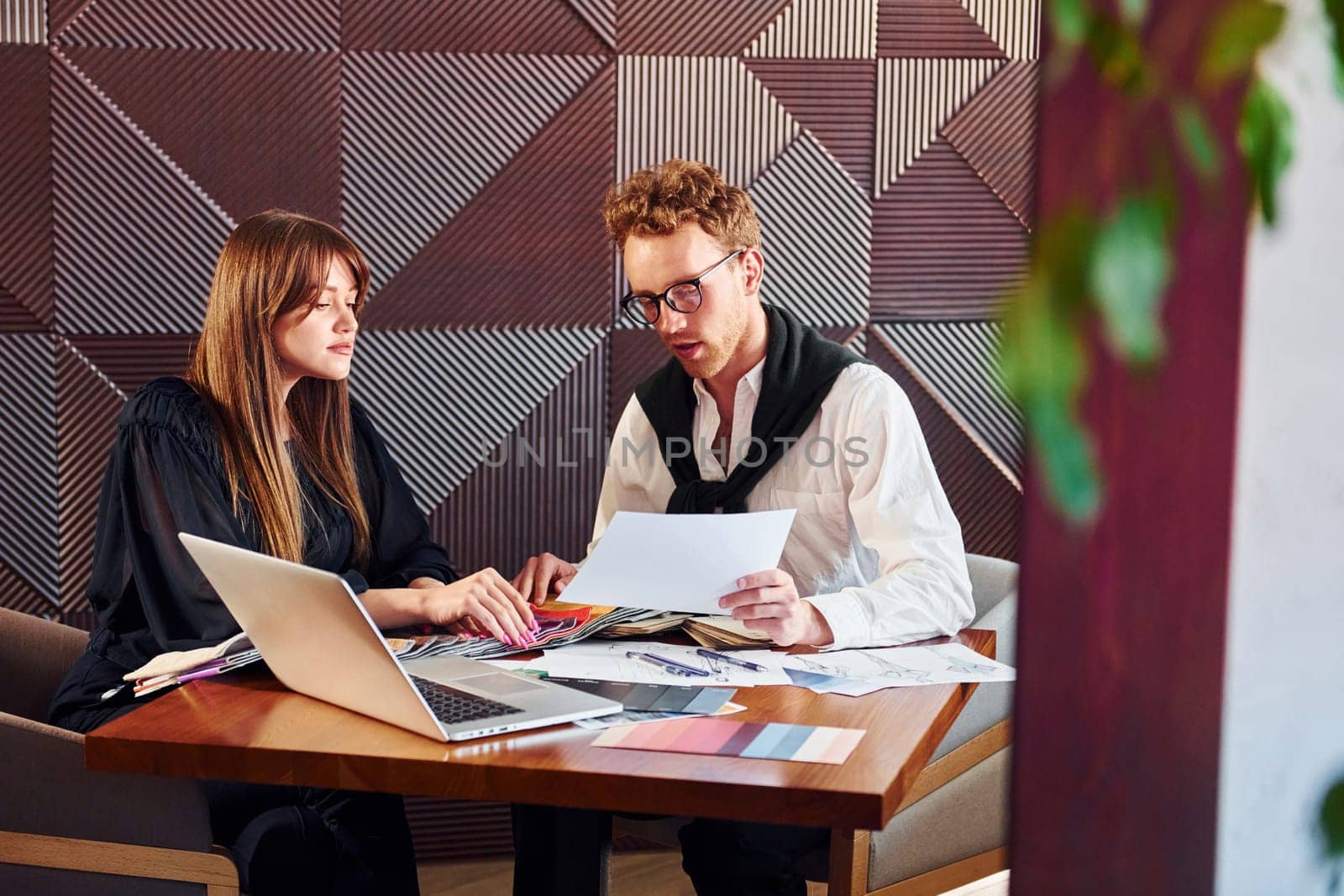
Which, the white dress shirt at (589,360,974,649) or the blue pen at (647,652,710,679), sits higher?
the white dress shirt at (589,360,974,649)

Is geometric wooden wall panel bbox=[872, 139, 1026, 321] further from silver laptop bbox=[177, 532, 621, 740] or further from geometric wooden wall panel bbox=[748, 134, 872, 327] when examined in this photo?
silver laptop bbox=[177, 532, 621, 740]

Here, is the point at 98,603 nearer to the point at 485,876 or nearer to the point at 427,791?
the point at 427,791

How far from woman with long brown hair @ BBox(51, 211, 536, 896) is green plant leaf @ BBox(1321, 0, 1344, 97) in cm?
190

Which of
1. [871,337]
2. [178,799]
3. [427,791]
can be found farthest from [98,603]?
[871,337]

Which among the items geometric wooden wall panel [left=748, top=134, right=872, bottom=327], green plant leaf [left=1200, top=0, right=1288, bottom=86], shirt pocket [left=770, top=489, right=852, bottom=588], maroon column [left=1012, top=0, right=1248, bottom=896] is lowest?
maroon column [left=1012, top=0, right=1248, bottom=896]

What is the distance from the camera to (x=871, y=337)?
397 centimetres

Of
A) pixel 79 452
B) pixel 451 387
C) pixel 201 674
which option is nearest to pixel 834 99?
pixel 451 387

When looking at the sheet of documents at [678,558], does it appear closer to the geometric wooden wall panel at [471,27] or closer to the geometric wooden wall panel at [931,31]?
the geometric wooden wall panel at [471,27]

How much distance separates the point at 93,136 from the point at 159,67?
0.28 m

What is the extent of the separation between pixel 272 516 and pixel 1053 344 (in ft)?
7.83

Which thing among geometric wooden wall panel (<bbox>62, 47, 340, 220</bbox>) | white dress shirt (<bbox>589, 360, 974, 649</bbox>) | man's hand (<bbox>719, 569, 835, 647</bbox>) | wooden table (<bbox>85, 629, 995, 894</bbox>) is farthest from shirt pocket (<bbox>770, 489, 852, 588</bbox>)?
geometric wooden wall panel (<bbox>62, 47, 340, 220</bbox>)

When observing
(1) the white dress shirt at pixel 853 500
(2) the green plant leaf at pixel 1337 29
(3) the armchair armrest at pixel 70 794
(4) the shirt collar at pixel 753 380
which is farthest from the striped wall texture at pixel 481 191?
(2) the green plant leaf at pixel 1337 29

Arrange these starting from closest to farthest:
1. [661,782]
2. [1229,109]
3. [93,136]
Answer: [1229,109] < [661,782] < [93,136]

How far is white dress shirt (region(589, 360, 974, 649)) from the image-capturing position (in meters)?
2.49
